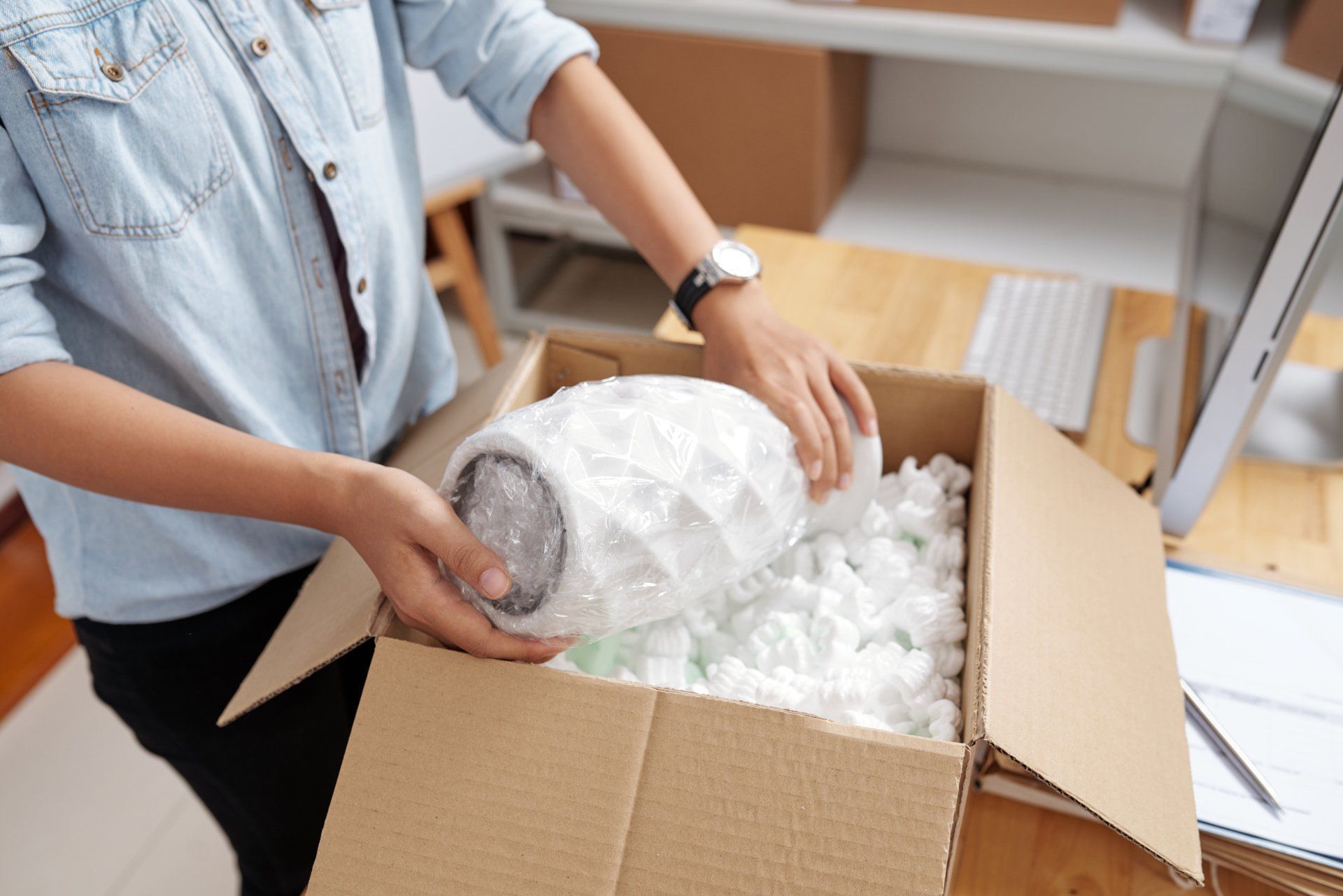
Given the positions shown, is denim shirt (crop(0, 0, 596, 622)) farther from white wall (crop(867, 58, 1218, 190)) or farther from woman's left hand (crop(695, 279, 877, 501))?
white wall (crop(867, 58, 1218, 190))

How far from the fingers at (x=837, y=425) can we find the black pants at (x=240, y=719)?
517 millimetres

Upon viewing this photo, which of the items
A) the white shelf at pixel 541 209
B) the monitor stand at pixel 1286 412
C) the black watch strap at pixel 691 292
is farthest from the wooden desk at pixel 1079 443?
the white shelf at pixel 541 209

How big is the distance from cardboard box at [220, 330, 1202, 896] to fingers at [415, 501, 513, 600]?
48 millimetres

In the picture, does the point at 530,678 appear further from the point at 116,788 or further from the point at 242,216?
the point at 116,788

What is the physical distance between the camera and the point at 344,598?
682 mm

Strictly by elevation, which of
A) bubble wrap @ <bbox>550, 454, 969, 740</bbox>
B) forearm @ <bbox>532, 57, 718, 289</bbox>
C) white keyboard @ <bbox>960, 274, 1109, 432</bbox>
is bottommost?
white keyboard @ <bbox>960, 274, 1109, 432</bbox>

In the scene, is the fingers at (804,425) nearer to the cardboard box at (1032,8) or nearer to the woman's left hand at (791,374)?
Answer: the woman's left hand at (791,374)

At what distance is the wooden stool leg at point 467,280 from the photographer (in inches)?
84.7

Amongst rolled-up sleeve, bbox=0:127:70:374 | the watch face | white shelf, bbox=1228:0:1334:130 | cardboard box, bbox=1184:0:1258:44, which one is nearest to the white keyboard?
white shelf, bbox=1228:0:1334:130

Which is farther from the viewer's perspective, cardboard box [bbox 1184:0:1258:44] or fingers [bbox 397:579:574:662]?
cardboard box [bbox 1184:0:1258:44]

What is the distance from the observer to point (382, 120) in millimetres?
857

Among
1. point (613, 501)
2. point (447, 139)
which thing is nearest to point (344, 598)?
point (613, 501)

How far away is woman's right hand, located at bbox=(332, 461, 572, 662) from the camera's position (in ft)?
1.94

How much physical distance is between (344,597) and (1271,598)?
30.0 inches
